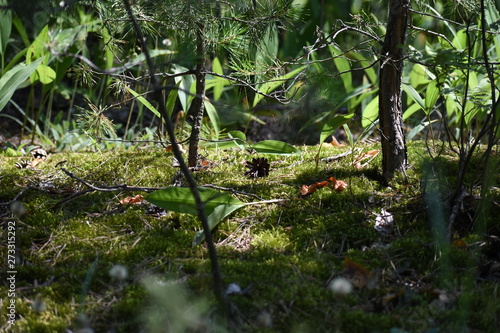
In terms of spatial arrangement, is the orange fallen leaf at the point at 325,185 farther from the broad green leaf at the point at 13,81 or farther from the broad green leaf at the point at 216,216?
the broad green leaf at the point at 13,81

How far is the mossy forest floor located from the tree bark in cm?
9

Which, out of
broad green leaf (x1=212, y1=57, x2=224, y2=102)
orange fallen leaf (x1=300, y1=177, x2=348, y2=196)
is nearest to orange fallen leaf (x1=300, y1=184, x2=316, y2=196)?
orange fallen leaf (x1=300, y1=177, x2=348, y2=196)

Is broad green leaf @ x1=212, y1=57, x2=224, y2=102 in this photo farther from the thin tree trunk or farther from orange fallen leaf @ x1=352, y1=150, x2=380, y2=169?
orange fallen leaf @ x1=352, y1=150, x2=380, y2=169

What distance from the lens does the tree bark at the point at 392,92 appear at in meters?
1.87

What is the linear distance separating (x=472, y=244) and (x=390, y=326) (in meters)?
0.52

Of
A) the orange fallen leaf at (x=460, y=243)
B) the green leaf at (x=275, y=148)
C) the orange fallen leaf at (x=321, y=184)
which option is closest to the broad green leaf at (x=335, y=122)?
the green leaf at (x=275, y=148)

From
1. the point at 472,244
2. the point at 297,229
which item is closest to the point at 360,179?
the point at 297,229

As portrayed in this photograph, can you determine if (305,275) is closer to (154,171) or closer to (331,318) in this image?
(331,318)

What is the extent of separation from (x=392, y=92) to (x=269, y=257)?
0.86 m

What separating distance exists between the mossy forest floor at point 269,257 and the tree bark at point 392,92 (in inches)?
3.4

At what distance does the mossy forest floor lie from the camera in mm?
1348

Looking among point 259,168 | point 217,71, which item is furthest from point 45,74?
point 259,168

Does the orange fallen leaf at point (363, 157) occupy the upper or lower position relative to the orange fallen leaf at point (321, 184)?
upper

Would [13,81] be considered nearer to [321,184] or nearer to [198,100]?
[198,100]
